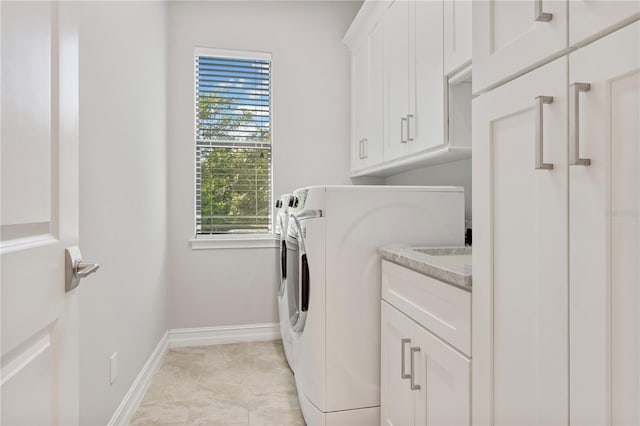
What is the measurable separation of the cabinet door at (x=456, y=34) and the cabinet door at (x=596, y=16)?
0.90m

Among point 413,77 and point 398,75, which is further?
point 398,75

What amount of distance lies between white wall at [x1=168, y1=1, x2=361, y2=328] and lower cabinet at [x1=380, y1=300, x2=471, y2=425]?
1626 millimetres

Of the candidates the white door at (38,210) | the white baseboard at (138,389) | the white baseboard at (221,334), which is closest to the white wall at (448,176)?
the white baseboard at (221,334)

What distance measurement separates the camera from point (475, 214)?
0.96 meters

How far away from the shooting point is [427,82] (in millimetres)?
1877

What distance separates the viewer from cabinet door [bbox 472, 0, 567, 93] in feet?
2.39

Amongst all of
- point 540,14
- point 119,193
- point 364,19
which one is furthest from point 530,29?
point 364,19

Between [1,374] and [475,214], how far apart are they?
0.98 meters

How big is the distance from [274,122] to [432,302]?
2.31 metres

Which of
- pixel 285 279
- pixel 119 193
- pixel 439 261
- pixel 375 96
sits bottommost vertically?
pixel 285 279

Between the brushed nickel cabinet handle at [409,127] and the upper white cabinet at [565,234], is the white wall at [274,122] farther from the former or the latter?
the upper white cabinet at [565,234]

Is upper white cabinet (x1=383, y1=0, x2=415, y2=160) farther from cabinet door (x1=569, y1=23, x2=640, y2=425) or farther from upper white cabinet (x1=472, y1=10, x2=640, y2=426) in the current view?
cabinet door (x1=569, y1=23, x2=640, y2=425)

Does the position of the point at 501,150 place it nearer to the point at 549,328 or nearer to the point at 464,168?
the point at 549,328

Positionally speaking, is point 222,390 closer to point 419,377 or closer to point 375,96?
point 419,377
